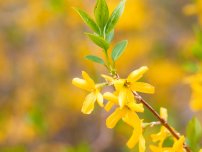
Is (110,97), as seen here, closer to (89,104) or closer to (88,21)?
(89,104)

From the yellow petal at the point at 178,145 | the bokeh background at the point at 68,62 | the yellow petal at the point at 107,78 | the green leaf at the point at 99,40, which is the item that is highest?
the bokeh background at the point at 68,62

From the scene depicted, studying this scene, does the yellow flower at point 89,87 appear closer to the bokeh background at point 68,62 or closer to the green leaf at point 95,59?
the green leaf at point 95,59

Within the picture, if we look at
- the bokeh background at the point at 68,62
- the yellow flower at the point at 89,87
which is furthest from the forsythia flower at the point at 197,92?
the bokeh background at the point at 68,62

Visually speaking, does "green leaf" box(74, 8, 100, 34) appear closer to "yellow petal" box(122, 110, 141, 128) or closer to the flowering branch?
the flowering branch

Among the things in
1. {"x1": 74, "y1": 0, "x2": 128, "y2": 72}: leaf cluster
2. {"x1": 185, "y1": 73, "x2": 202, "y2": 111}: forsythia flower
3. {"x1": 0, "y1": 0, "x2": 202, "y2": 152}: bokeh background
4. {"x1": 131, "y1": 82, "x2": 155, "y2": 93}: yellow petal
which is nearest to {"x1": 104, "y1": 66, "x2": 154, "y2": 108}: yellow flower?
{"x1": 131, "y1": 82, "x2": 155, "y2": 93}: yellow petal

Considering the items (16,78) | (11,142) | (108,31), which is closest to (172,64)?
(16,78)

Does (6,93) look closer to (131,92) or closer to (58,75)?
(58,75)

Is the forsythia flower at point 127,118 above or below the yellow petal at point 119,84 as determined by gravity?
below
